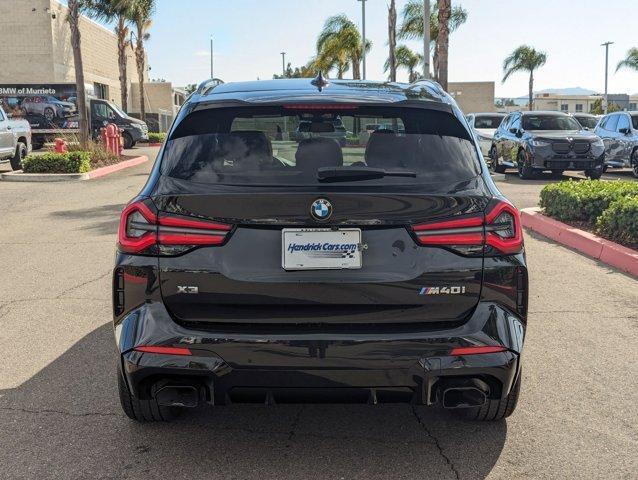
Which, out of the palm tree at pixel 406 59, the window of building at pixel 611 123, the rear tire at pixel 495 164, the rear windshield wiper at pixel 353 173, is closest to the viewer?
the rear windshield wiper at pixel 353 173

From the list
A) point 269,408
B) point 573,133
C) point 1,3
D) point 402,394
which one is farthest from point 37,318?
point 1,3

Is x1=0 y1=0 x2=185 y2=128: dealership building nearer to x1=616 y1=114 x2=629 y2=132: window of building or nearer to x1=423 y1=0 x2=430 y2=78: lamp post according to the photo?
x1=423 y1=0 x2=430 y2=78: lamp post

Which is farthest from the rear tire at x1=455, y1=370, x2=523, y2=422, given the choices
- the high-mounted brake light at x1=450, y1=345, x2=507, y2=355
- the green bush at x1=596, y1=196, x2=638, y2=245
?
the green bush at x1=596, y1=196, x2=638, y2=245

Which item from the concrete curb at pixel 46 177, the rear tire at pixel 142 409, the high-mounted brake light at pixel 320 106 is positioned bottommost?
the rear tire at pixel 142 409

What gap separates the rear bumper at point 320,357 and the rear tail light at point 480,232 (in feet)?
0.88

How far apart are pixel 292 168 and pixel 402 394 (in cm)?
113

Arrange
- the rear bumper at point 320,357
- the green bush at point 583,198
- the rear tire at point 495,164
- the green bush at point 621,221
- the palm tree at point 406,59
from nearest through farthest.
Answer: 1. the rear bumper at point 320,357
2. the green bush at point 621,221
3. the green bush at point 583,198
4. the rear tire at point 495,164
5. the palm tree at point 406,59

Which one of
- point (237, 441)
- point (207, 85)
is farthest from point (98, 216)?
point (237, 441)

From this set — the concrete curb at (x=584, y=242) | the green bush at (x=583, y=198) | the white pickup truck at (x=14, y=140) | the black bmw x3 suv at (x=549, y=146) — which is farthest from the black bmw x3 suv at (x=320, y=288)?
the white pickup truck at (x=14, y=140)

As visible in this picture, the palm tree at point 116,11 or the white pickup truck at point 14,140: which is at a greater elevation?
the palm tree at point 116,11

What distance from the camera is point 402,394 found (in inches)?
121

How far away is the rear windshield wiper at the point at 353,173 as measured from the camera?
10.3ft

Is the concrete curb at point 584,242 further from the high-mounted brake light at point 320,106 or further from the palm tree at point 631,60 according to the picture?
the palm tree at point 631,60

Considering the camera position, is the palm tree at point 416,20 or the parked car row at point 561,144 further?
the palm tree at point 416,20
